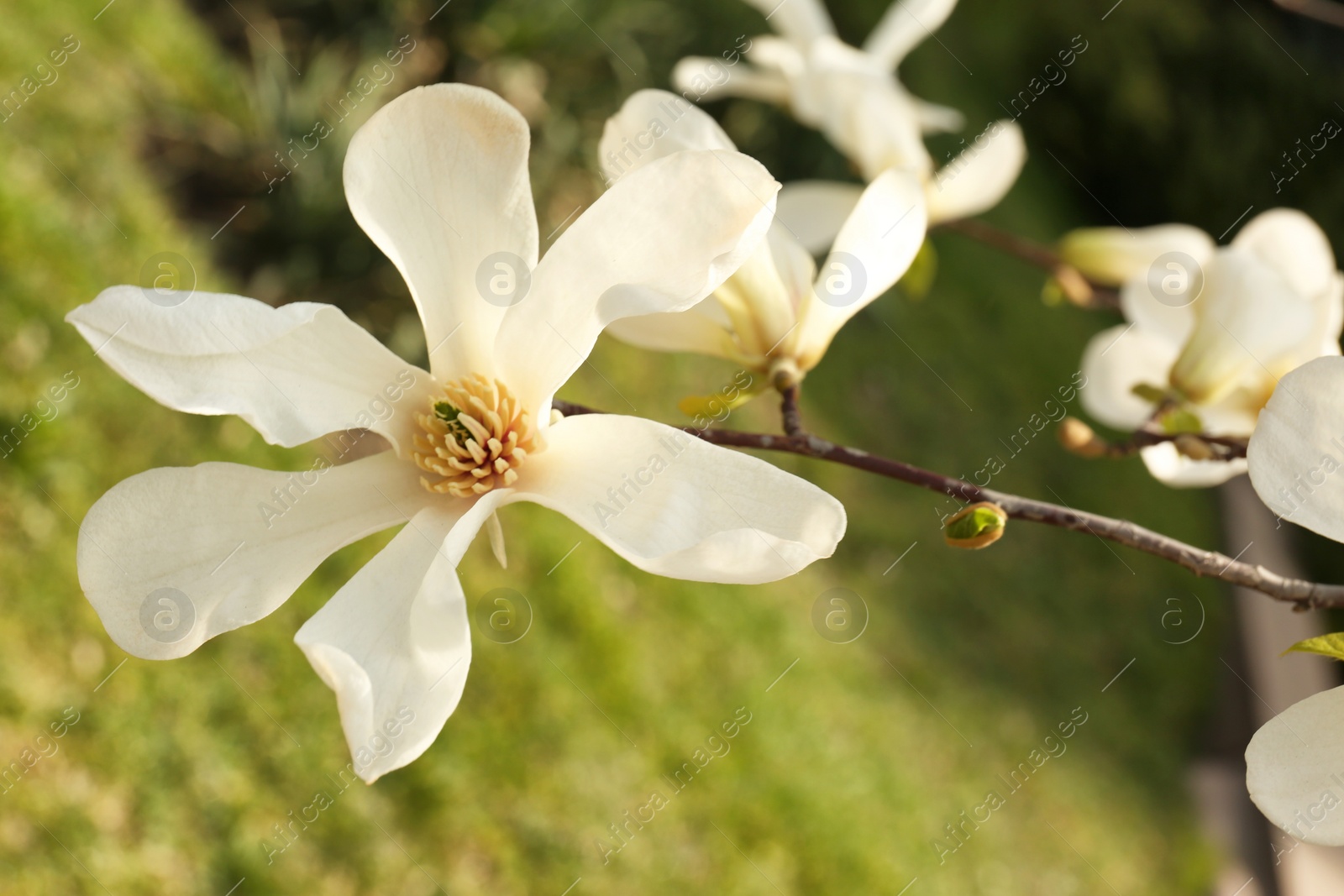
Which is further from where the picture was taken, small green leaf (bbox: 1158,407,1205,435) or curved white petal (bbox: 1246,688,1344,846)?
small green leaf (bbox: 1158,407,1205,435)

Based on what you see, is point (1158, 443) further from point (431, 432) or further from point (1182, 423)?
point (431, 432)

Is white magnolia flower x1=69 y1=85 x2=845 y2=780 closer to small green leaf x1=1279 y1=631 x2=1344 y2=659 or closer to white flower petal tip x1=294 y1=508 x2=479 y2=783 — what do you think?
white flower petal tip x1=294 y1=508 x2=479 y2=783

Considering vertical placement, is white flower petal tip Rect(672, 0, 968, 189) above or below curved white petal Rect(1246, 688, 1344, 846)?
above

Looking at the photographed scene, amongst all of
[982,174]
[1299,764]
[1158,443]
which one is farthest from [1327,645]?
[982,174]

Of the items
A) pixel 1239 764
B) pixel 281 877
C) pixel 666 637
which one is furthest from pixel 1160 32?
pixel 281 877

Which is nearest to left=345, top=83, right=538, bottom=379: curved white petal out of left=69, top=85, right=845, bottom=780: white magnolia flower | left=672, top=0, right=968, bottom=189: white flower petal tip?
left=69, top=85, right=845, bottom=780: white magnolia flower

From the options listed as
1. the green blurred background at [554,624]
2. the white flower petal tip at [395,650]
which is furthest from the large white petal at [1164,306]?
the green blurred background at [554,624]
